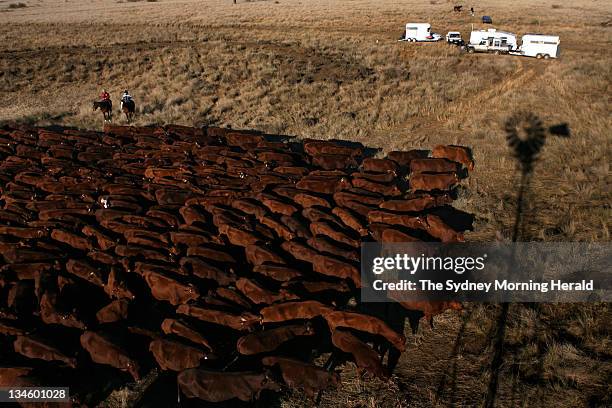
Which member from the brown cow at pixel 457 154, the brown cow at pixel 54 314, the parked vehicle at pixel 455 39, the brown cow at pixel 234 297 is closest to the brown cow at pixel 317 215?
the brown cow at pixel 234 297

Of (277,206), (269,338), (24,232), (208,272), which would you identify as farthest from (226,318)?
(24,232)

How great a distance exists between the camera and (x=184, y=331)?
693cm

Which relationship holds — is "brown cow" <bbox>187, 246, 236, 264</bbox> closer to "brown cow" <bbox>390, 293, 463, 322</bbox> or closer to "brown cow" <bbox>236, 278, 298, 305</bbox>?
"brown cow" <bbox>236, 278, 298, 305</bbox>

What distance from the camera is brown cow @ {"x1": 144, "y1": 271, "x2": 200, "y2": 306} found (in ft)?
25.9

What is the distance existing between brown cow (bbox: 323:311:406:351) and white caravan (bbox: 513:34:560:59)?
30.7 meters

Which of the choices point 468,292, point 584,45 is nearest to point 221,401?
point 468,292

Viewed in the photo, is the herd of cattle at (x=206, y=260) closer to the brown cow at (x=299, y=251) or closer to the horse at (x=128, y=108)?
the brown cow at (x=299, y=251)

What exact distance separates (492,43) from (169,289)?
32.8 meters

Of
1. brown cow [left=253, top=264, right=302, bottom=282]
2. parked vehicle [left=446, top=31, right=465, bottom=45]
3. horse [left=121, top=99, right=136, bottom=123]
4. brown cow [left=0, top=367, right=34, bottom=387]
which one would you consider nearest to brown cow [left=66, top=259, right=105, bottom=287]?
brown cow [left=0, top=367, right=34, bottom=387]

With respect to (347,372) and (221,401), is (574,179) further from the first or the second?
(221,401)

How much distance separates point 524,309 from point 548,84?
1888 centimetres

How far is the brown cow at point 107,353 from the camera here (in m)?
6.48

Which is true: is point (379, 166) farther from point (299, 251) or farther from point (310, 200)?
point (299, 251)

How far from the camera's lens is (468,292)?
806cm
